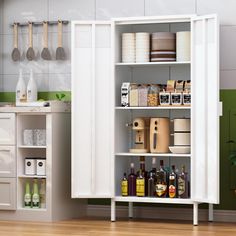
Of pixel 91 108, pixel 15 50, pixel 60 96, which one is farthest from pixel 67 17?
pixel 91 108

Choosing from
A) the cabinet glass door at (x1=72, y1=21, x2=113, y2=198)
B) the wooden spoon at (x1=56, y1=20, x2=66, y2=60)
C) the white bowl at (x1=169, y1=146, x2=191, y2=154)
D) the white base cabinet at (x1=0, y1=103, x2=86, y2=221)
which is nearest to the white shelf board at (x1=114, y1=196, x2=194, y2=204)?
the cabinet glass door at (x1=72, y1=21, x2=113, y2=198)

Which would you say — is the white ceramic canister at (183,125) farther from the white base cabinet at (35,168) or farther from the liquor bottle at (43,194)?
the liquor bottle at (43,194)

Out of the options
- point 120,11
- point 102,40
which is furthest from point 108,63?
point 120,11

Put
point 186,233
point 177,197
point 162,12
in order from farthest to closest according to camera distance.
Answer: point 162,12
point 177,197
point 186,233

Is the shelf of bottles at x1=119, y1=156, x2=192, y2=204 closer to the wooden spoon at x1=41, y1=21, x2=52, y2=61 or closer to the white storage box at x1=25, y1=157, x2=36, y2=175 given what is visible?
the white storage box at x1=25, y1=157, x2=36, y2=175

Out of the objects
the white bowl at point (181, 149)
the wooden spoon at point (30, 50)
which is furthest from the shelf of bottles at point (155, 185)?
the wooden spoon at point (30, 50)

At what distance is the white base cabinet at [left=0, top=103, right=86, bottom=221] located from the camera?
6.38m

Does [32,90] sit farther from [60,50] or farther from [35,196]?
[35,196]

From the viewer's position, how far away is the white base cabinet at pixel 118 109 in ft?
19.8

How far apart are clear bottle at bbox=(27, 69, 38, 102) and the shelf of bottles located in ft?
3.78

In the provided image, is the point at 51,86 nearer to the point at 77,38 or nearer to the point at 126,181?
the point at 77,38

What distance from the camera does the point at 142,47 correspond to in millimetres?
6344

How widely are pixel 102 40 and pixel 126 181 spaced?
4.11ft

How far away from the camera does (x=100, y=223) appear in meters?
6.36
